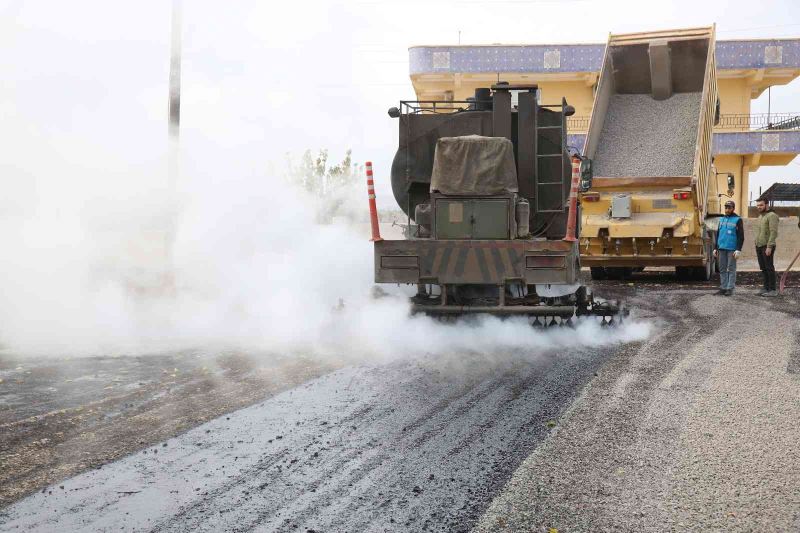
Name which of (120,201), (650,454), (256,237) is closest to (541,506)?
(650,454)

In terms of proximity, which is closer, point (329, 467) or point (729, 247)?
point (329, 467)

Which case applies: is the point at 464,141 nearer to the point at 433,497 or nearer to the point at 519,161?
the point at 519,161

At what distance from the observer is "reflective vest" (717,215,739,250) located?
1325 centimetres

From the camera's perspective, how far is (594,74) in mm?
31203

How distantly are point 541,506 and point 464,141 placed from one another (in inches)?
217

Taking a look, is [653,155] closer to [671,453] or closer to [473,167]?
[473,167]

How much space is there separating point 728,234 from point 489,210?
672cm

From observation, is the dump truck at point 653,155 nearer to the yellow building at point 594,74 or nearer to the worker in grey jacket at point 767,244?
the worker in grey jacket at point 767,244

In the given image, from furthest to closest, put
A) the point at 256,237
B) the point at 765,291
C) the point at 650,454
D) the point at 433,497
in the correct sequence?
1. the point at 765,291
2. the point at 256,237
3. the point at 650,454
4. the point at 433,497

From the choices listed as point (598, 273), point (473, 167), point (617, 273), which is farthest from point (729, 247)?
point (473, 167)

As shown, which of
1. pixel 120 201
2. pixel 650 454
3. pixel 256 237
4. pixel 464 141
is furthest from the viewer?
pixel 120 201

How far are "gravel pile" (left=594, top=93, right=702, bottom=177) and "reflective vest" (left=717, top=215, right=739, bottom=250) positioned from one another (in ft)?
3.89

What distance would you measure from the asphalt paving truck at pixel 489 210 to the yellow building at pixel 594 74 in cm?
2224

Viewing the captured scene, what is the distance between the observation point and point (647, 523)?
346 cm
